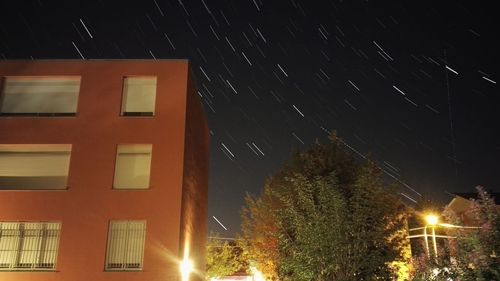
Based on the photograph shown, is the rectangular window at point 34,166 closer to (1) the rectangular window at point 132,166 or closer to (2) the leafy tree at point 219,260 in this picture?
(1) the rectangular window at point 132,166

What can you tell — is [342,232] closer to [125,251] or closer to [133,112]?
[125,251]

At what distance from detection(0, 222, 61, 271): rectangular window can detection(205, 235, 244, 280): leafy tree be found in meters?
26.0

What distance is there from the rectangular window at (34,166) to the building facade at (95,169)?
39 mm

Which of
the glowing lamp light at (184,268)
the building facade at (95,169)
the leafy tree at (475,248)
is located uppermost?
the building facade at (95,169)

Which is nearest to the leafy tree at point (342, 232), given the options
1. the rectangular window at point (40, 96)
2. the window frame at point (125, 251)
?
the window frame at point (125, 251)

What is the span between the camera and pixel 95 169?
19219 millimetres

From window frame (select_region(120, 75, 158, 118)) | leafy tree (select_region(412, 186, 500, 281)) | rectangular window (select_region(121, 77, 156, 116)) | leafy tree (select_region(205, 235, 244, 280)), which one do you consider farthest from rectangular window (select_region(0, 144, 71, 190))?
leafy tree (select_region(205, 235, 244, 280))

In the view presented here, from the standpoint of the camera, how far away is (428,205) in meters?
68.6

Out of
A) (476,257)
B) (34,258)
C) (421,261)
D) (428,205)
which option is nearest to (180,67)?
(34,258)

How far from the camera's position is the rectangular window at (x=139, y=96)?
2036cm

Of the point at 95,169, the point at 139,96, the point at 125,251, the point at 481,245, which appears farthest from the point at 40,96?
the point at 481,245

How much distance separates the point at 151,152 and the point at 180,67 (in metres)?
3.68

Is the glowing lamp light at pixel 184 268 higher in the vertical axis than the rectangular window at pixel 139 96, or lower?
lower

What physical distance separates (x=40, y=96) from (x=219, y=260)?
28313 mm
